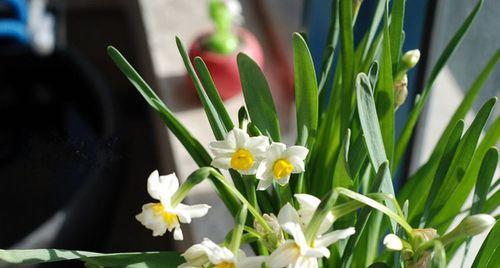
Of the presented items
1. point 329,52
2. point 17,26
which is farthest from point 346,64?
point 17,26

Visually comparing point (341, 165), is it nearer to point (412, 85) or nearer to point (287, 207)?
point (287, 207)

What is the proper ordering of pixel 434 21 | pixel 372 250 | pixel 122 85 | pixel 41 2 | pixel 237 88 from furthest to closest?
pixel 122 85 → pixel 41 2 → pixel 237 88 → pixel 434 21 → pixel 372 250

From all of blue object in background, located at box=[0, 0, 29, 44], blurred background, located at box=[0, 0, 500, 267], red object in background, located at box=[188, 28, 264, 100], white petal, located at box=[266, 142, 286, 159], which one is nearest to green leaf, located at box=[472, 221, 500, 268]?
white petal, located at box=[266, 142, 286, 159]

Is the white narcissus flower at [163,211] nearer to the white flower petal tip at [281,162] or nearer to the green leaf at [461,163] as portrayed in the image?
the white flower petal tip at [281,162]

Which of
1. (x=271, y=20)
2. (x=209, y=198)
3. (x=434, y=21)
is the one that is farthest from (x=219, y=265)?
(x=271, y=20)

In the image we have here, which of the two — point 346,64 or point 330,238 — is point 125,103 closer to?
point 346,64

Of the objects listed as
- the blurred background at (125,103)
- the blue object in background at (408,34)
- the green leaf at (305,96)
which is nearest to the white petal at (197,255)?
→ the green leaf at (305,96)

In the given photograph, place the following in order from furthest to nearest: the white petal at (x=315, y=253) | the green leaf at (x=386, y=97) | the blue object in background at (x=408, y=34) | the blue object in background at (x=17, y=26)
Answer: the blue object in background at (x=17, y=26) → the blue object in background at (x=408, y=34) → the green leaf at (x=386, y=97) → the white petal at (x=315, y=253)
